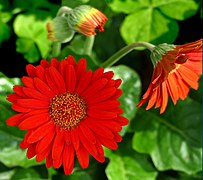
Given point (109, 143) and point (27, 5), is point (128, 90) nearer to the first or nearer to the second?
point (27, 5)

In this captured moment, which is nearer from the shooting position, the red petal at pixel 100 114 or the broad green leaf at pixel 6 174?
the red petal at pixel 100 114

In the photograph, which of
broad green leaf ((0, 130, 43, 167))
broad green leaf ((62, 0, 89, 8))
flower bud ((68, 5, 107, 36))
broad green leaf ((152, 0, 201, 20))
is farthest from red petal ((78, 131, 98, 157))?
broad green leaf ((152, 0, 201, 20))

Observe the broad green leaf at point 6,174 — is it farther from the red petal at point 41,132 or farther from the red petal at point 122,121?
the red petal at point 122,121

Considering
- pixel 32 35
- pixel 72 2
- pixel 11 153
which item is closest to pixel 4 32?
pixel 32 35

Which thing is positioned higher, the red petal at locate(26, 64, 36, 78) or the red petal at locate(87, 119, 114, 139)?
the red petal at locate(26, 64, 36, 78)

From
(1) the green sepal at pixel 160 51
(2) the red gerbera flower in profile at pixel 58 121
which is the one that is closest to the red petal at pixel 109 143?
(2) the red gerbera flower in profile at pixel 58 121

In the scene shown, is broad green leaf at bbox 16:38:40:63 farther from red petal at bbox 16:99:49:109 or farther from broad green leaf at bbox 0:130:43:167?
red petal at bbox 16:99:49:109

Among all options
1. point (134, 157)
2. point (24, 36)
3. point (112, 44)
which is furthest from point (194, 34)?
point (24, 36)
